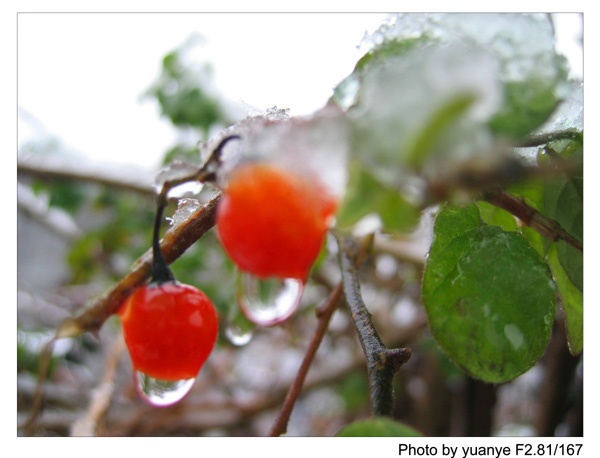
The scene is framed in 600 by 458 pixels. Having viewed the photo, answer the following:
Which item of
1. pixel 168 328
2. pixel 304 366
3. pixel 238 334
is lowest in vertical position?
pixel 238 334

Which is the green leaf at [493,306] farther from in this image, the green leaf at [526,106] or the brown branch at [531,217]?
the green leaf at [526,106]

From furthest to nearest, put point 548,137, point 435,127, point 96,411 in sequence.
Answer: point 96,411 → point 548,137 → point 435,127

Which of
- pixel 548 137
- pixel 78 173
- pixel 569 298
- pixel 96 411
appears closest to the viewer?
pixel 548 137

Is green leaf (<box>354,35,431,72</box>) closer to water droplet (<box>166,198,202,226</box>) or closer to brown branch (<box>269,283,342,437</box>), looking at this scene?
water droplet (<box>166,198,202,226</box>)

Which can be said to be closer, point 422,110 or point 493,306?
point 422,110

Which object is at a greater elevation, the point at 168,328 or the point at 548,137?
the point at 548,137

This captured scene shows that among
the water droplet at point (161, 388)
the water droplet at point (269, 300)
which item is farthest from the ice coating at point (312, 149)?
the water droplet at point (161, 388)

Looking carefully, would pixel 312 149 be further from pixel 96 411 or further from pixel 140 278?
pixel 96 411

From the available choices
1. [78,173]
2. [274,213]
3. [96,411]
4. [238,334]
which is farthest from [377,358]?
[78,173]
